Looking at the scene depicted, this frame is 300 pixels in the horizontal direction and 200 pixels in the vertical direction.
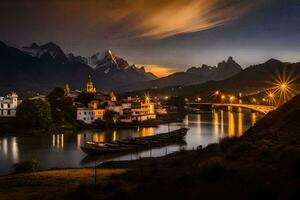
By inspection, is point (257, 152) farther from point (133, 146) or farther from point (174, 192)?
point (133, 146)

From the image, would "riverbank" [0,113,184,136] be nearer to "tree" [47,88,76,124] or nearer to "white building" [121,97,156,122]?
"tree" [47,88,76,124]

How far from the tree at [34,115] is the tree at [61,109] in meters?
4.50

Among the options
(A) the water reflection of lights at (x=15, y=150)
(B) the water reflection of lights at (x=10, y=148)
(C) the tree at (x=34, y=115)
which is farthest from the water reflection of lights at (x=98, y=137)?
(B) the water reflection of lights at (x=10, y=148)

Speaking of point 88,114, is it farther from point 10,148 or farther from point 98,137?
point 10,148

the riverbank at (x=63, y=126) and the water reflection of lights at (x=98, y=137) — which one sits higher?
the riverbank at (x=63, y=126)

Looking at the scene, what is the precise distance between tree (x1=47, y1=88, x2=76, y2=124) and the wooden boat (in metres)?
29.4

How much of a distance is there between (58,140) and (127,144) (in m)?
15.3

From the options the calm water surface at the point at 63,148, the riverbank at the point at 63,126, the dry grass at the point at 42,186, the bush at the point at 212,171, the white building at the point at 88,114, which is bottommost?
the calm water surface at the point at 63,148

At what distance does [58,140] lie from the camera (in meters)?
58.3

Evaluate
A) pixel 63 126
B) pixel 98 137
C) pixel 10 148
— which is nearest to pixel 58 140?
pixel 98 137

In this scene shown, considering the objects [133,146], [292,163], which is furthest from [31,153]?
[292,163]

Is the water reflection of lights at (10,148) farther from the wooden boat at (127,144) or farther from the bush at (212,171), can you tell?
the bush at (212,171)

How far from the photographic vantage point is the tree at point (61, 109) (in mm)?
77806

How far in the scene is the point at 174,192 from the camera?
1214cm
